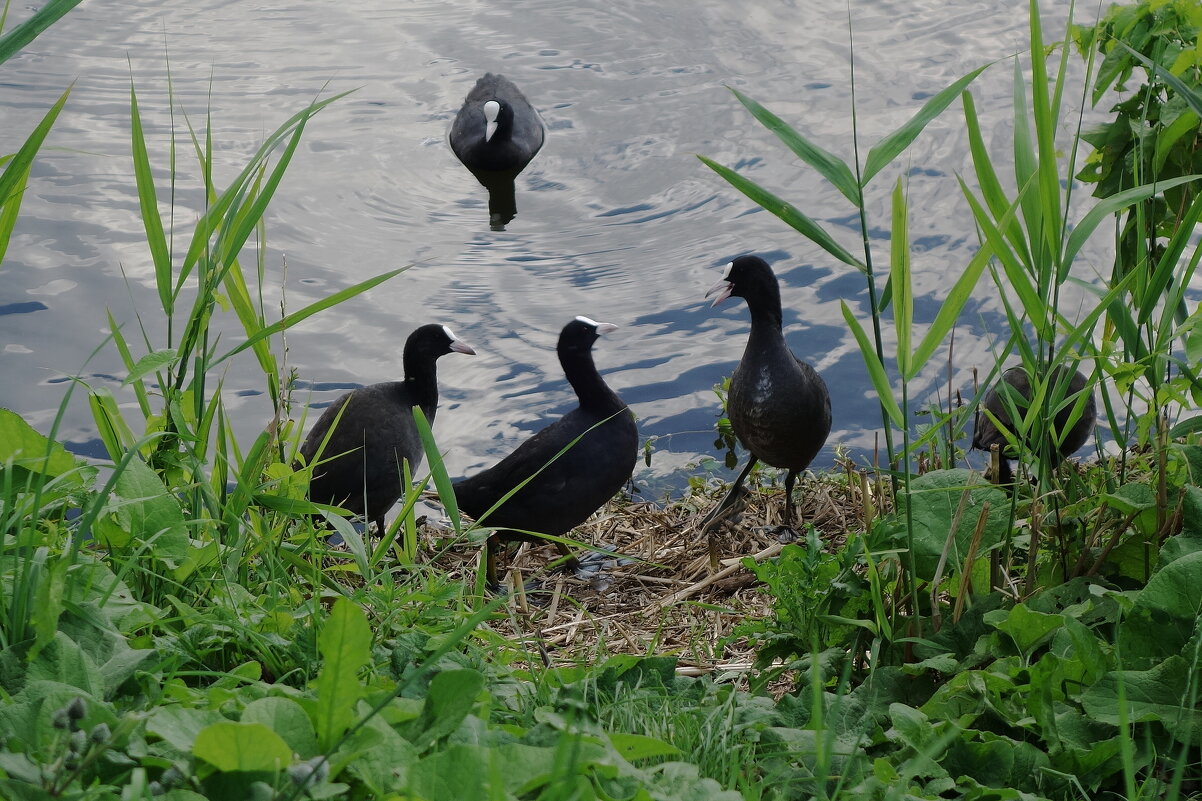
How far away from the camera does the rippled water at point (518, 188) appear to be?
18.9 feet

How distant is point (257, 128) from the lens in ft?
25.2

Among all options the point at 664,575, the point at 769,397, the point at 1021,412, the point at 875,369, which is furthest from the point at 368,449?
the point at 875,369

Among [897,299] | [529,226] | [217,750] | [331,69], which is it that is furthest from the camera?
[331,69]

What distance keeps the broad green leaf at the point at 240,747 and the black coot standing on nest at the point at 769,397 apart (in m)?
3.16

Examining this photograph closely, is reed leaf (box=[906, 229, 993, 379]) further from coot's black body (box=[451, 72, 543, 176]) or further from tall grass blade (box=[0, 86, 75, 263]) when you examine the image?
coot's black body (box=[451, 72, 543, 176])

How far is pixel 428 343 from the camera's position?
15.9 ft

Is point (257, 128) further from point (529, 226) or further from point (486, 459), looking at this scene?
point (486, 459)

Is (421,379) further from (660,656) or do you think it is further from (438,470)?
(660,656)

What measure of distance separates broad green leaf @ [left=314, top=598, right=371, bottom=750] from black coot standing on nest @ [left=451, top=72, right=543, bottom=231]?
6474mm

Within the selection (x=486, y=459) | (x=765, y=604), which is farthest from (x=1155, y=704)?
(x=486, y=459)

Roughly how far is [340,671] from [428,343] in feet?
11.3

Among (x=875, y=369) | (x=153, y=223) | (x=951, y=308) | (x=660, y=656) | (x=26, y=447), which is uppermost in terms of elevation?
(x=153, y=223)

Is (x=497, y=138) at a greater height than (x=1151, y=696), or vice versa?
(x=497, y=138)

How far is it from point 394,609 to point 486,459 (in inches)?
121
